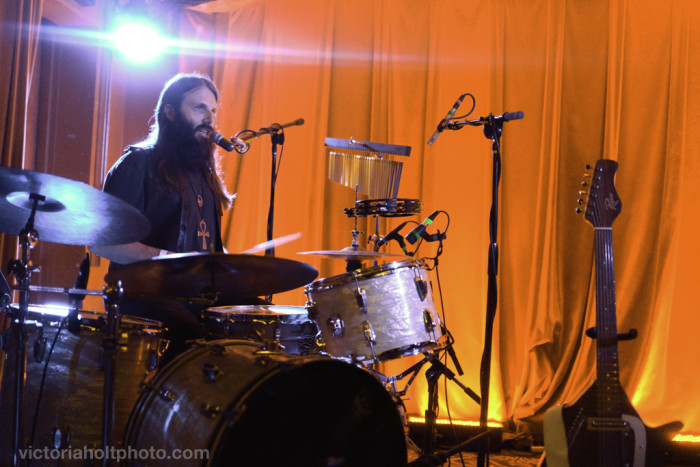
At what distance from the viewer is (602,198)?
3.02 meters

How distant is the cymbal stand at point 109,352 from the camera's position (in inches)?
79.4

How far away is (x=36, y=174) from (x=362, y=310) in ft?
5.37

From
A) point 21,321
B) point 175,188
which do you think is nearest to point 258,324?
point 175,188

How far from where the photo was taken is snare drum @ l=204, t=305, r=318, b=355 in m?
2.86

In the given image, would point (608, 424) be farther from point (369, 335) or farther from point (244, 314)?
point (244, 314)

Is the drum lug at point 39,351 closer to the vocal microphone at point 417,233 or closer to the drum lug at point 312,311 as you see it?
the drum lug at point 312,311

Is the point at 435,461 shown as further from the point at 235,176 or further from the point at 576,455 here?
the point at 235,176

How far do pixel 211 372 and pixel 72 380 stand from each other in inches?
23.4

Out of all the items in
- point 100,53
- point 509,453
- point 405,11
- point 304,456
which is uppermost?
point 405,11

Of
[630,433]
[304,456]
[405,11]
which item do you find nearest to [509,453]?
[630,433]

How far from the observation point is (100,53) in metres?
4.89

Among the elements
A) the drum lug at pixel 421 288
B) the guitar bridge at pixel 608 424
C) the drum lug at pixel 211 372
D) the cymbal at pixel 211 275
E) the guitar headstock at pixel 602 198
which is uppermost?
the guitar headstock at pixel 602 198

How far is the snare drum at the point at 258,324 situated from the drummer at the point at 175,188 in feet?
0.38

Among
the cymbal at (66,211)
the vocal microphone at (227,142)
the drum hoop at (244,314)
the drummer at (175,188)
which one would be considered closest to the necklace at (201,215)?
the drummer at (175,188)
